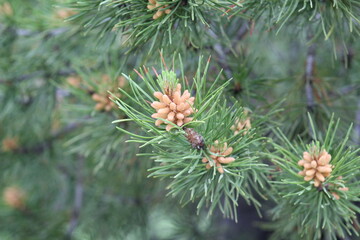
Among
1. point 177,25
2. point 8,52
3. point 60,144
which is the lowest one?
point 60,144

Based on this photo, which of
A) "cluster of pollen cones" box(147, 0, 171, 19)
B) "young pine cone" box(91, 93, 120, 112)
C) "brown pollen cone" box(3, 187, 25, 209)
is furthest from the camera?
"brown pollen cone" box(3, 187, 25, 209)

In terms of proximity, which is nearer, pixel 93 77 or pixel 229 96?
pixel 229 96

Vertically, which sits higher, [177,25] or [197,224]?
[177,25]

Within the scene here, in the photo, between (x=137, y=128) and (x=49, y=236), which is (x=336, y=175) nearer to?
(x=137, y=128)

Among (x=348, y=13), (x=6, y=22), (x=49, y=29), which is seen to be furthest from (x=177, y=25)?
(x=6, y=22)

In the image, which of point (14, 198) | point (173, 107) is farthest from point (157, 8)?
point (14, 198)

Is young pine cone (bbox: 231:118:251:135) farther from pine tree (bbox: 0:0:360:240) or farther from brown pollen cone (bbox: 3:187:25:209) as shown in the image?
brown pollen cone (bbox: 3:187:25:209)

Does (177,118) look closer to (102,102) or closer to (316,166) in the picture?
(316,166)

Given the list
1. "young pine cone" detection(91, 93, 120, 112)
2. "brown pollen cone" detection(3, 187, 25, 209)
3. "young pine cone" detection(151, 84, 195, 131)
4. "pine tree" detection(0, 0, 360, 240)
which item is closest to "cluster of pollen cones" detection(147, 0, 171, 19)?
"pine tree" detection(0, 0, 360, 240)
